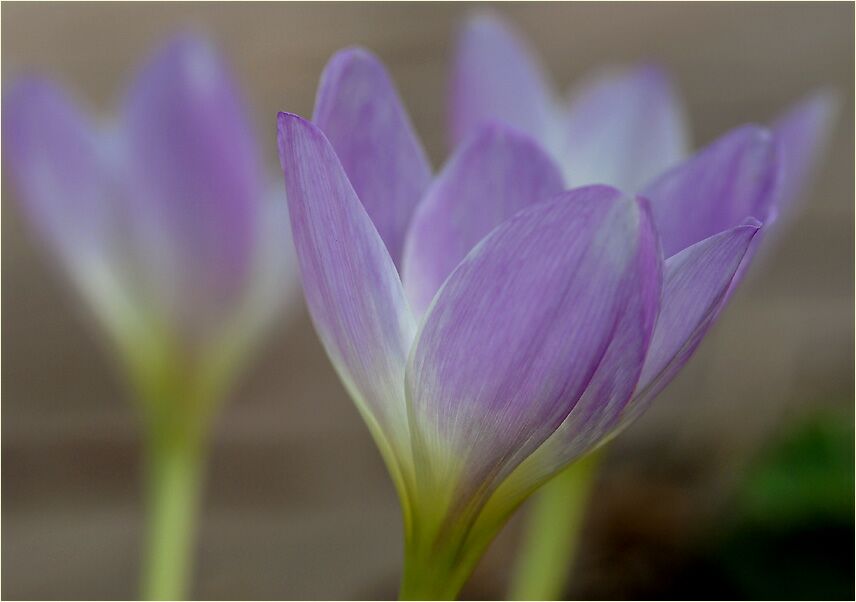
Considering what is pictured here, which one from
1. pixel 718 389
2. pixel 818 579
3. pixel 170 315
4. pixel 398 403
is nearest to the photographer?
pixel 398 403

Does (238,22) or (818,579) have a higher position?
(238,22)

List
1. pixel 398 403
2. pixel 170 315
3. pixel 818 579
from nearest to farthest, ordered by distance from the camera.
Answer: pixel 398 403, pixel 170 315, pixel 818 579

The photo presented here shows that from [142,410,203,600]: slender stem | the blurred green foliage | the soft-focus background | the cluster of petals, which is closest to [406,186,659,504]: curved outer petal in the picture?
the cluster of petals

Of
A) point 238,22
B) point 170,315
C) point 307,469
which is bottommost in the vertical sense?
point 307,469

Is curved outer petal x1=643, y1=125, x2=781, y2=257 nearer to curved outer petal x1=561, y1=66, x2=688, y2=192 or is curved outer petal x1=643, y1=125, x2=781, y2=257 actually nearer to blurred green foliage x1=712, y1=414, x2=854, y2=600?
curved outer petal x1=561, y1=66, x2=688, y2=192

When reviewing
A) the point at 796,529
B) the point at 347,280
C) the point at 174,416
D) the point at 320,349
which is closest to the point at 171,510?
A: the point at 174,416

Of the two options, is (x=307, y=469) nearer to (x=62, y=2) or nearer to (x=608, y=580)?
(x=608, y=580)

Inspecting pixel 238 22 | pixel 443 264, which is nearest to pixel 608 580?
pixel 443 264

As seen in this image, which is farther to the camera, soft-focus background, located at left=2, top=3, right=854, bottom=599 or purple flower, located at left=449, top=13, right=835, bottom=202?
soft-focus background, located at left=2, top=3, right=854, bottom=599
